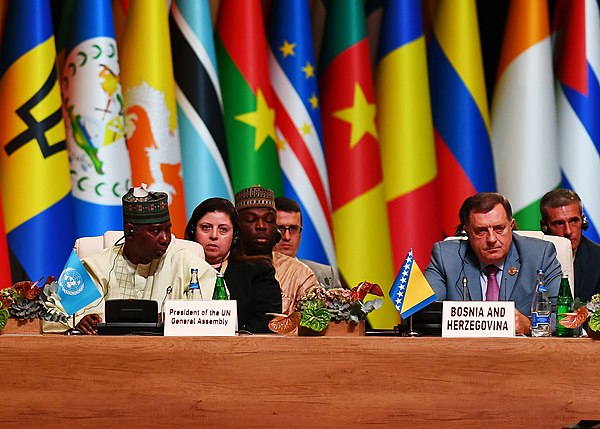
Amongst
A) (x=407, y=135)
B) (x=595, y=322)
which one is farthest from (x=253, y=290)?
(x=407, y=135)

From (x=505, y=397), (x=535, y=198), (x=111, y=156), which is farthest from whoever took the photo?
(x=535, y=198)

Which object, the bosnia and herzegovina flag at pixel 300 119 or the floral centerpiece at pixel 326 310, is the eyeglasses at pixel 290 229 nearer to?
the bosnia and herzegovina flag at pixel 300 119

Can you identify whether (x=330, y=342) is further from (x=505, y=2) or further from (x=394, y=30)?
(x=505, y=2)

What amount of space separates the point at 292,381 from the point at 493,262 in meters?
1.45

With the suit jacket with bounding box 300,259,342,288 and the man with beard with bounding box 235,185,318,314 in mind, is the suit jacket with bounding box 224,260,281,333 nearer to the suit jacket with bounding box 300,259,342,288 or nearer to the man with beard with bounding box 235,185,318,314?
the man with beard with bounding box 235,185,318,314

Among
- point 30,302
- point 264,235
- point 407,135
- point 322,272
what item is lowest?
point 30,302

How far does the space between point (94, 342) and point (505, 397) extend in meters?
1.19

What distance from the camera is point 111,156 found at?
21.2 feet

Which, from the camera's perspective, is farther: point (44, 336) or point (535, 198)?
point (535, 198)

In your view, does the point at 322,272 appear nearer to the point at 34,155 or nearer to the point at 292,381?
the point at 34,155

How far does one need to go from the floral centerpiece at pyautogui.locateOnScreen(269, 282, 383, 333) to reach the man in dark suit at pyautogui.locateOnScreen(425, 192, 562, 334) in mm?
935

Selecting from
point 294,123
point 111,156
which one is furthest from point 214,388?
point 294,123

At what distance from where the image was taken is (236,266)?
15.4 ft

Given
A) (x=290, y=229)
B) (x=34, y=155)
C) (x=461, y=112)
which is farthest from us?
(x=461, y=112)
